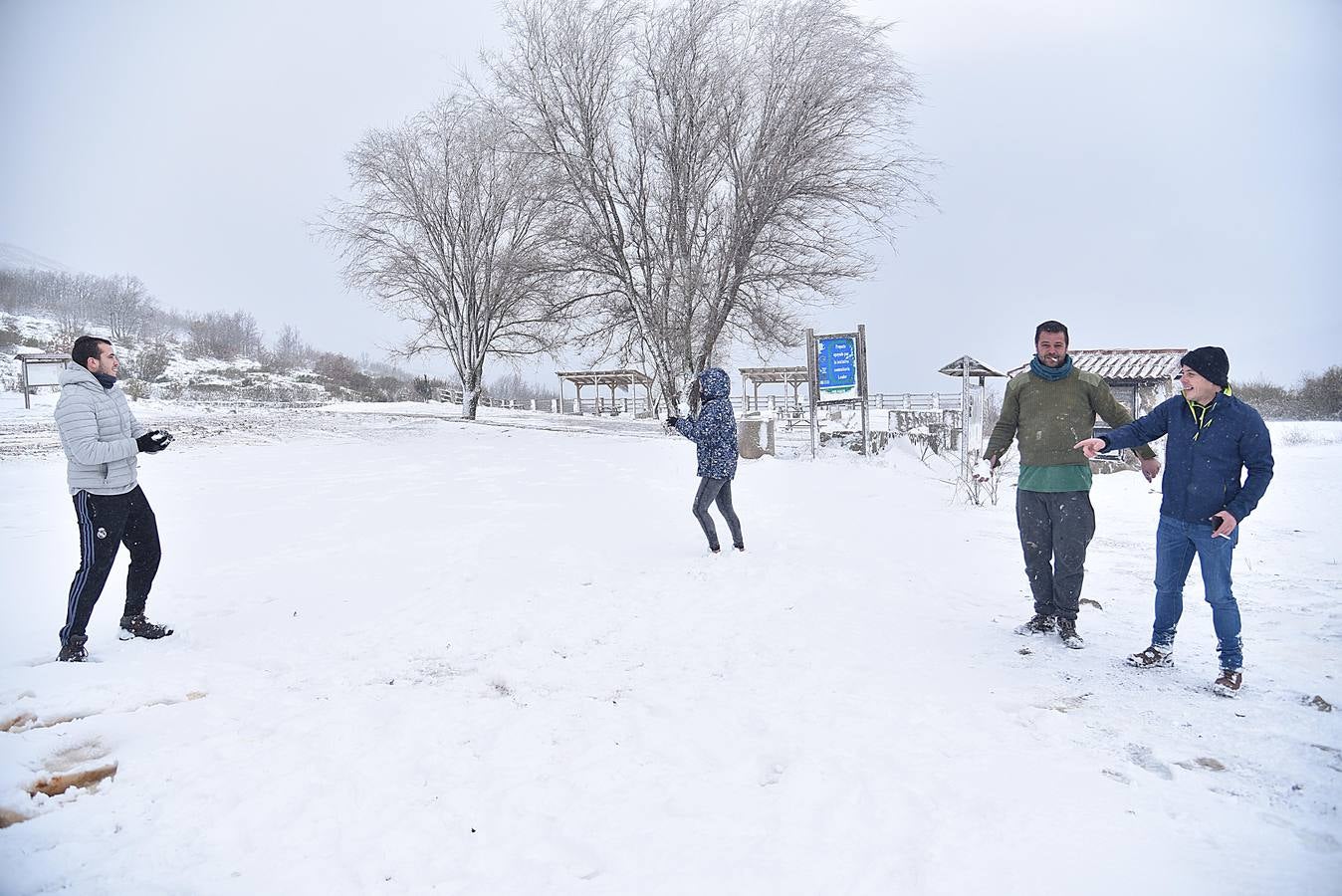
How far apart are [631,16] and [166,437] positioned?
678 inches

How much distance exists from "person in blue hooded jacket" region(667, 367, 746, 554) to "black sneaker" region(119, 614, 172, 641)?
4084 millimetres

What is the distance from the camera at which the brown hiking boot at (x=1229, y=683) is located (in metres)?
3.31

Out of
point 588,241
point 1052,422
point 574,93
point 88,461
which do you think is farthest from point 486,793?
point 574,93

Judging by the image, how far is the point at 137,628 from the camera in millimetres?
4168

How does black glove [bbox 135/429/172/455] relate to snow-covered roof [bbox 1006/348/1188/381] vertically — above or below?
below

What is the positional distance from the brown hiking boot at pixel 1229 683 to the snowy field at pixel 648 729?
98 millimetres

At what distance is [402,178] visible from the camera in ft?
74.5

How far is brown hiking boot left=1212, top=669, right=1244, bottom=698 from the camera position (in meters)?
3.31

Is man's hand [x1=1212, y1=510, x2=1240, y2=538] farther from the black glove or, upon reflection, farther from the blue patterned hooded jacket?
the black glove

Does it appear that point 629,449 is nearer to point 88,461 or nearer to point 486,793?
point 88,461

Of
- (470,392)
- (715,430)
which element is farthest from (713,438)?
(470,392)

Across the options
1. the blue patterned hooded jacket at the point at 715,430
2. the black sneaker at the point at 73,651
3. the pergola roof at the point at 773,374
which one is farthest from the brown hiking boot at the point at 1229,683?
the pergola roof at the point at 773,374

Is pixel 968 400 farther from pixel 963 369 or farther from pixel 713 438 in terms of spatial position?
pixel 713 438

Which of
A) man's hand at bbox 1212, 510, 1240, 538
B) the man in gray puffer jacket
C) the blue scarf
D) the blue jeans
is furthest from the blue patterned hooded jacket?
the man in gray puffer jacket
